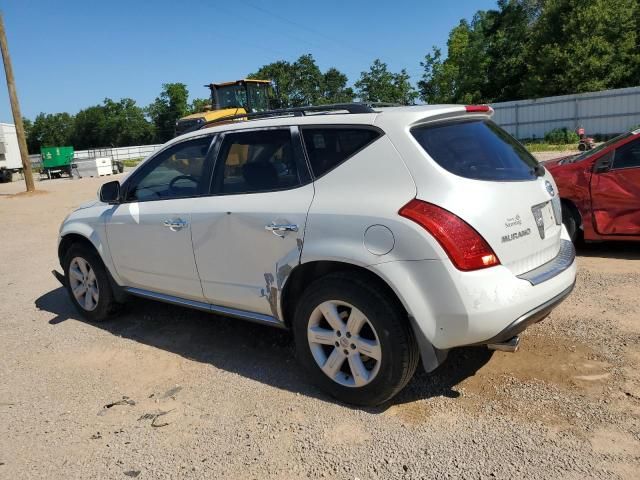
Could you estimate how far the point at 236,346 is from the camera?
4527mm

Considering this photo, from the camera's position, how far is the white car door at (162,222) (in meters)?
4.18

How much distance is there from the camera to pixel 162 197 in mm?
4469

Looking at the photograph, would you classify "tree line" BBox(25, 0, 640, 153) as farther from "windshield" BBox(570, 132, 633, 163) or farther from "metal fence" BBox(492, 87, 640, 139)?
"windshield" BBox(570, 132, 633, 163)

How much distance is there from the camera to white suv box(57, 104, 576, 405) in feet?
9.66

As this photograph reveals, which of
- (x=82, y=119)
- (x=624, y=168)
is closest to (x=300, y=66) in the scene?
(x=82, y=119)

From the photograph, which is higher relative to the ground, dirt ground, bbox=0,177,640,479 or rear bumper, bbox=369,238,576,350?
rear bumper, bbox=369,238,576,350

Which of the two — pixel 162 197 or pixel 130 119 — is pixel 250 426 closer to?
pixel 162 197

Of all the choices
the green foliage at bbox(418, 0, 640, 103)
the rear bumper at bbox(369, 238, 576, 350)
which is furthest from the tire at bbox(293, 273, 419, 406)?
the green foliage at bbox(418, 0, 640, 103)

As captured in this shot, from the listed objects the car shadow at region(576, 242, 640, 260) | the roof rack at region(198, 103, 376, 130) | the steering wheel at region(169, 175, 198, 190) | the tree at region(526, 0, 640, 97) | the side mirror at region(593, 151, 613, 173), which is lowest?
the car shadow at region(576, 242, 640, 260)

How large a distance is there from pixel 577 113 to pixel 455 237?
96.4 feet

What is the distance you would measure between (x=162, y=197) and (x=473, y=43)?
151 feet

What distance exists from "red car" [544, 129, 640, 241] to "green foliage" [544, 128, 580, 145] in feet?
74.5

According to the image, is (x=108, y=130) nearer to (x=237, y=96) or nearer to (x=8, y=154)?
(x=8, y=154)

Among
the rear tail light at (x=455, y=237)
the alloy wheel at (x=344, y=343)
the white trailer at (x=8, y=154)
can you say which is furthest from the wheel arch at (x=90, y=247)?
the white trailer at (x=8, y=154)
